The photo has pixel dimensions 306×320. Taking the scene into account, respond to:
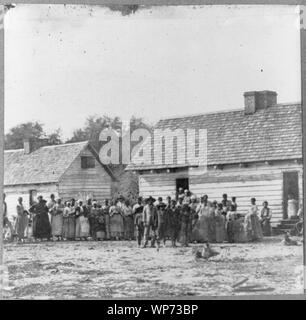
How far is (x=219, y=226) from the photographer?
8383 mm

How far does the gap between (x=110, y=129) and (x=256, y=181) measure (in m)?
1.71

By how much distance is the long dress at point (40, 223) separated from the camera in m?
8.32

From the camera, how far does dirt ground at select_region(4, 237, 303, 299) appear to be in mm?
8203

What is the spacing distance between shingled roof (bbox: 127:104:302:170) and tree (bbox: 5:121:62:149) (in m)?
0.91

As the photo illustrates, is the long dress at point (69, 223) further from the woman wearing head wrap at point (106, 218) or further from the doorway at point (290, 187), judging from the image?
the doorway at point (290, 187)

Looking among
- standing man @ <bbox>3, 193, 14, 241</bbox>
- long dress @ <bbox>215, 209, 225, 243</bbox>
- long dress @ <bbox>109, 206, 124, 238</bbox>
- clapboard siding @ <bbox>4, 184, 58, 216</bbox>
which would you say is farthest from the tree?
long dress @ <bbox>215, 209, 225, 243</bbox>

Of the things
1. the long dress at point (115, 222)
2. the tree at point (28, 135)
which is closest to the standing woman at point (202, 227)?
the long dress at point (115, 222)

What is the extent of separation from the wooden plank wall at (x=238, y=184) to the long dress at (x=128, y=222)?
242mm

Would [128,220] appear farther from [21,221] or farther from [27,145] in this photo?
[27,145]

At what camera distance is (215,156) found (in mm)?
8422

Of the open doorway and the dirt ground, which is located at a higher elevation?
the open doorway

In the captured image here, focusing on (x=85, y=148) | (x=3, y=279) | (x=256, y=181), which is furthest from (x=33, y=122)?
(x=256, y=181)

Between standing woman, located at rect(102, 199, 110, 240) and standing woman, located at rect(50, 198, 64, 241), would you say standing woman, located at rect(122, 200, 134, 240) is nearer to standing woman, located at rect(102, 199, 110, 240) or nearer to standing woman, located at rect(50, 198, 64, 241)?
standing woman, located at rect(102, 199, 110, 240)

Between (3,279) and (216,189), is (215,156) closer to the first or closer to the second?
(216,189)
